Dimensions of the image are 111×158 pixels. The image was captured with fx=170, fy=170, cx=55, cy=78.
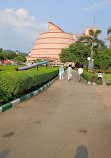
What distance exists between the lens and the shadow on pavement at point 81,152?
2456mm

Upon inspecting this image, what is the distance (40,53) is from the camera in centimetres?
8300

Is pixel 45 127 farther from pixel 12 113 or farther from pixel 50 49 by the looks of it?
A: pixel 50 49

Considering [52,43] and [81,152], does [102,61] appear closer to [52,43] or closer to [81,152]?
[81,152]

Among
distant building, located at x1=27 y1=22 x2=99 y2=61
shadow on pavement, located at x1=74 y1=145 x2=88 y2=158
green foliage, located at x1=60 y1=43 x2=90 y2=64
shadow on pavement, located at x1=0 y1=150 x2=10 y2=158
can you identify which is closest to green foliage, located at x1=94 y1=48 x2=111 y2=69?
green foliage, located at x1=60 y1=43 x2=90 y2=64

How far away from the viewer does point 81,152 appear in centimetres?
257

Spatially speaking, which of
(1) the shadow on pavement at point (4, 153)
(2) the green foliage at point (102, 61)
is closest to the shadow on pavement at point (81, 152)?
(1) the shadow on pavement at point (4, 153)

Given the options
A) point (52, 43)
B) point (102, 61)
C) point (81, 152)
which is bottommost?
point (81, 152)

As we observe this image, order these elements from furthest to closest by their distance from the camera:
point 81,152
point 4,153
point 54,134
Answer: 1. point 54,134
2. point 81,152
3. point 4,153

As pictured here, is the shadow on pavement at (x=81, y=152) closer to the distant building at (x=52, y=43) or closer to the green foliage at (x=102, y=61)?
the green foliage at (x=102, y=61)

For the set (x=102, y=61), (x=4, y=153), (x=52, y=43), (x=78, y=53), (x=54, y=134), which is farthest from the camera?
(x=52, y=43)

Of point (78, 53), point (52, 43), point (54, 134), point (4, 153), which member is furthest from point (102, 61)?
point (52, 43)

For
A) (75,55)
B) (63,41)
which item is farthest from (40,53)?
(75,55)

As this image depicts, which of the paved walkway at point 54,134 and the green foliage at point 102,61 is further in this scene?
the green foliage at point 102,61

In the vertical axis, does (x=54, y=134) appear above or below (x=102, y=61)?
below
